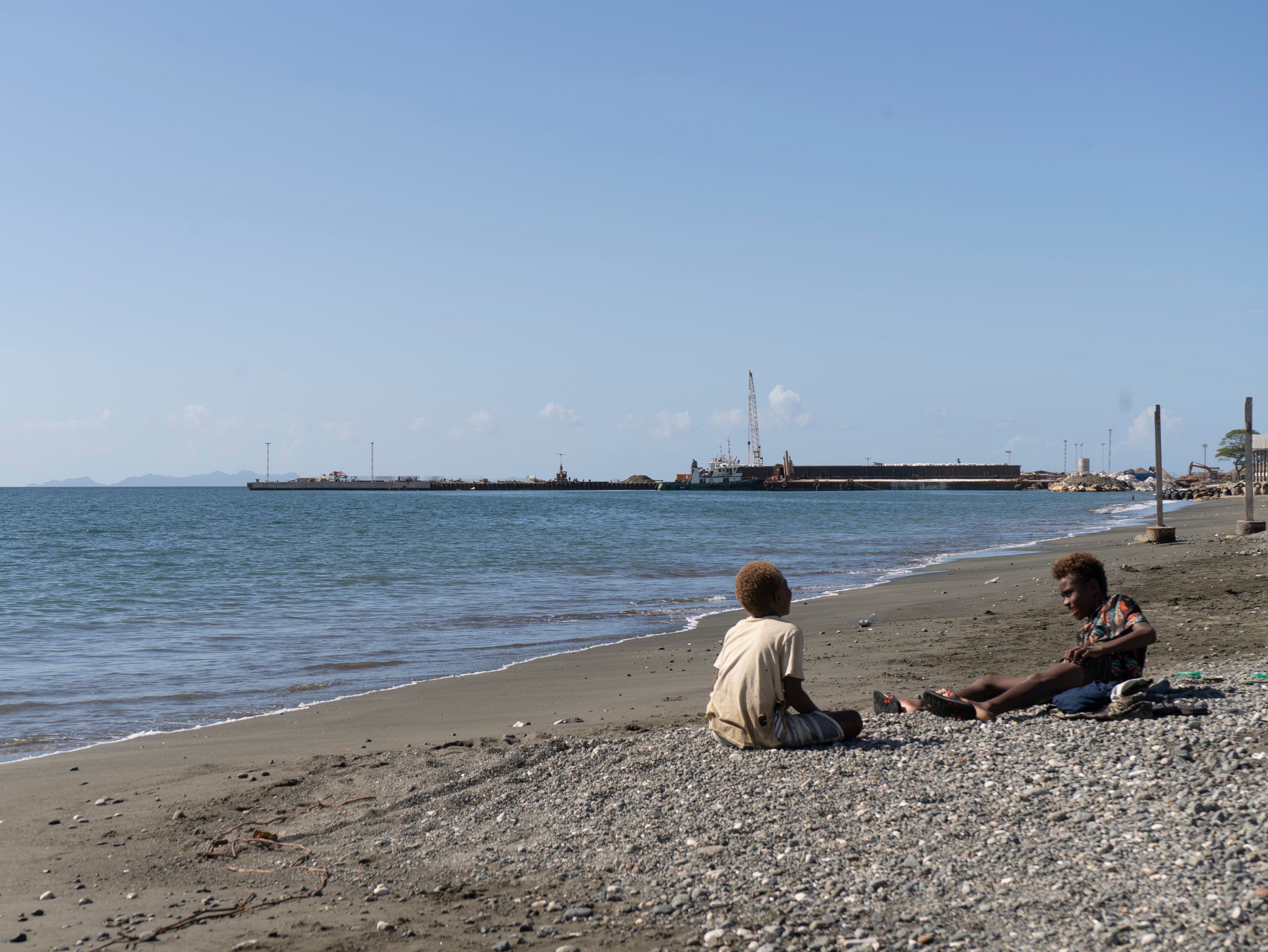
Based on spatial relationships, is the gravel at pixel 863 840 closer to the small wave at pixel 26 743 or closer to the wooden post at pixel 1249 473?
the small wave at pixel 26 743

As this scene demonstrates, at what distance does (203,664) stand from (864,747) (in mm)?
9122

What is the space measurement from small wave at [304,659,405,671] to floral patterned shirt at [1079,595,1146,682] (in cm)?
815

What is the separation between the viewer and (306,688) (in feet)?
33.1

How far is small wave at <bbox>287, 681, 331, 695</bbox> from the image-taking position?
32.5ft

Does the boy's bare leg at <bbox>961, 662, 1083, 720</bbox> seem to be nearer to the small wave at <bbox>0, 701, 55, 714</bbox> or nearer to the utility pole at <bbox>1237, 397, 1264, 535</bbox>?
the small wave at <bbox>0, 701, 55, 714</bbox>

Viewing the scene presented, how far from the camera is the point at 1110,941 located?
127 inches

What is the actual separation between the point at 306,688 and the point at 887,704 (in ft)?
21.7

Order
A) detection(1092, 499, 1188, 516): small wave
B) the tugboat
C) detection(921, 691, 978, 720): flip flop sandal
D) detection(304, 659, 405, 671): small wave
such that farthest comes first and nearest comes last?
the tugboat, detection(1092, 499, 1188, 516): small wave, detection(304, 659, 405, 671): small wave, detection(921, 691, 978, 720): flip flop sandal

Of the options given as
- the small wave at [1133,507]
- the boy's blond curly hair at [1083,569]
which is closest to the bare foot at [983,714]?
the boy's blond curly hair at [1083,569]

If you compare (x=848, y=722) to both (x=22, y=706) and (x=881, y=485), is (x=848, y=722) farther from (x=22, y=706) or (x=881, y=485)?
(x=881, y=485)

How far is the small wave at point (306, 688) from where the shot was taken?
→ 991cm

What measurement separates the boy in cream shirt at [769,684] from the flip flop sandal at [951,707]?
78 centimetres

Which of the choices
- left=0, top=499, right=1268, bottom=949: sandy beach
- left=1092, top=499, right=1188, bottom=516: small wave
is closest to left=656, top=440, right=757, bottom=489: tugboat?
left=1092, top=499, right=1188, bottom=516: small wave

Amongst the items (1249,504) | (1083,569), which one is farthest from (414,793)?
(1249,504)
